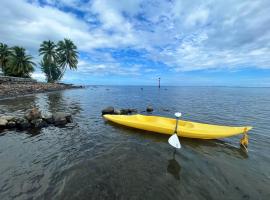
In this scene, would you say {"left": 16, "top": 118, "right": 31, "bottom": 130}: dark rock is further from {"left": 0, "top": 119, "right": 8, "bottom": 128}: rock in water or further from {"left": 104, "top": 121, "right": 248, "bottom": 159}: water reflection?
{"left": 104, "top": 121, "right": 248, "bottom": 159}: water reflection

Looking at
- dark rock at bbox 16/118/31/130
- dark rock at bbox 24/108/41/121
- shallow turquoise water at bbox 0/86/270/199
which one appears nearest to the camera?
shallow turquoise water at bbox 0/86/270/199

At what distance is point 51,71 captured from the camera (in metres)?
60.6

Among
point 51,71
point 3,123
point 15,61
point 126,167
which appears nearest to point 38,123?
point 3,123

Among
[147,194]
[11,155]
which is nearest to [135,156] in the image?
[147,194]

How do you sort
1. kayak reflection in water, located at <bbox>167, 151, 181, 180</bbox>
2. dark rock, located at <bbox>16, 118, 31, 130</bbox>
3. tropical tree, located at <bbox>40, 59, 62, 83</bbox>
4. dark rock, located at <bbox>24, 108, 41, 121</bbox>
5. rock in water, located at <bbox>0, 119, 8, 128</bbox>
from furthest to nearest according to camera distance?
1. tropical tree, located at <bbox>40, 59, 62, 83</bbox>
2. dark rock, located at <bbox>24, 108, 41, 121</bbox>
3. dark rock, located at <bbox>16, 118, 31, 130</bbox>
4. rock in water, located at <bbox>0, 119, 8, 128</bbox>
5. kayak reflection in water, located at <bbox>167, 151, 181, 180</bbox>

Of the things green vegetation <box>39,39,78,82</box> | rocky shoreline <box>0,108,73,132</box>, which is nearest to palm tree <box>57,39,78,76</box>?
green vegetation <box>39,39,78,82</box>

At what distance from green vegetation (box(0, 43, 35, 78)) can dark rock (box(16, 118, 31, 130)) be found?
141 feet

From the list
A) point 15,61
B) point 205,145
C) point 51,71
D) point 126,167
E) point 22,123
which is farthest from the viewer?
point 51,71

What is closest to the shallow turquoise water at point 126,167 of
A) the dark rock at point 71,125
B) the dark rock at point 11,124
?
the dark rock at point 11,124

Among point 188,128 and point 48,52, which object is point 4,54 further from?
point 188,128

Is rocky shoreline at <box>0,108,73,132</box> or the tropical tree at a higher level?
the tropical tree

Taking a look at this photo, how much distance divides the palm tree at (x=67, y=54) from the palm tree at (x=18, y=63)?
841cm

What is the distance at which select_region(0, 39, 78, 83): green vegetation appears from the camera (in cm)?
4553

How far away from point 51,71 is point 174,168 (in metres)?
63.7
